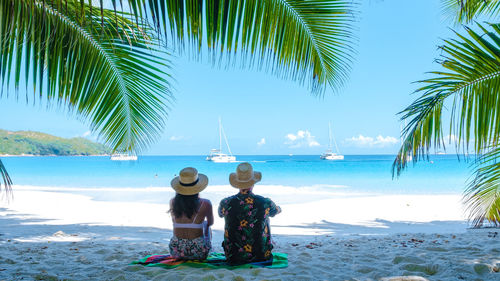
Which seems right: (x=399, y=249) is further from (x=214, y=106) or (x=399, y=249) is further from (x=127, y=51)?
(x=214, y=106)

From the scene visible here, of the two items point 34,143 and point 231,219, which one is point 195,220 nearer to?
point 231,219

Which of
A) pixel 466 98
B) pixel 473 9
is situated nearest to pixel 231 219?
pixel 466 98

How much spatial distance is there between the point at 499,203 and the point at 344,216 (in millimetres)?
5659

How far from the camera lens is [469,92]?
114 inches

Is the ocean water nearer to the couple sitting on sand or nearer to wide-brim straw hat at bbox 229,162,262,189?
the couple sitting on sand

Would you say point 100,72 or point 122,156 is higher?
point 100,72

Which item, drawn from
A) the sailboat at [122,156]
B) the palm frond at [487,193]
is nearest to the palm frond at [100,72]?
the sailboat at [122,156]

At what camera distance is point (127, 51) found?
9.66 ft

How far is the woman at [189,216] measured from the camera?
3.38 metres

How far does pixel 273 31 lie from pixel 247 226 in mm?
1970

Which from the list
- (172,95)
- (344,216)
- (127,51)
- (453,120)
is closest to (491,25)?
(453,120)

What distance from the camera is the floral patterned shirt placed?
10.8ft

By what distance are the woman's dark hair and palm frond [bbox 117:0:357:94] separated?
1715 mm

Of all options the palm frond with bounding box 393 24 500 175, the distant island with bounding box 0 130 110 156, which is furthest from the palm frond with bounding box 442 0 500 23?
the distant island with bounding box 0 130 110 156
